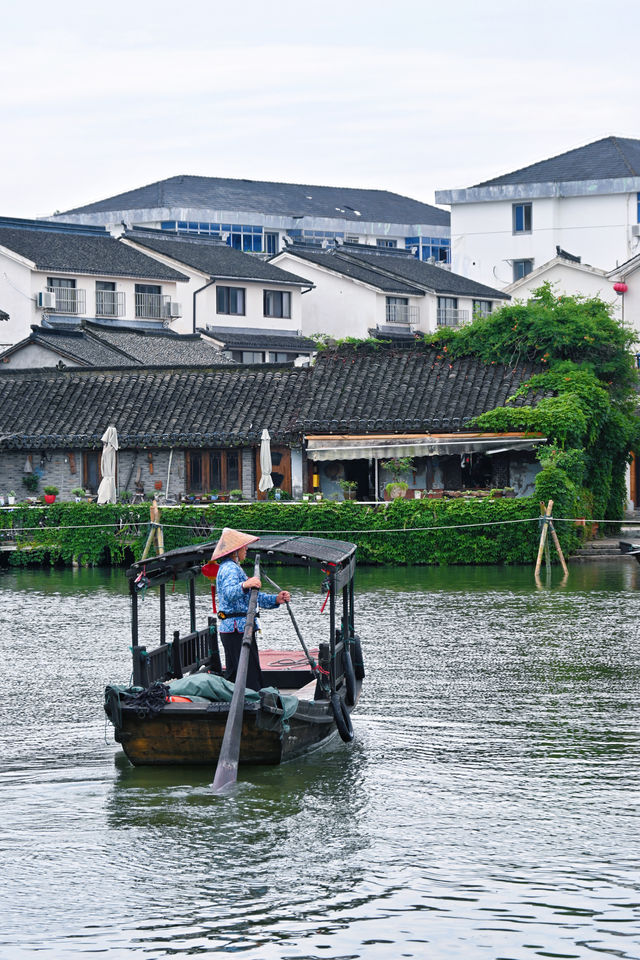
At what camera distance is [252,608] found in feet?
47.3

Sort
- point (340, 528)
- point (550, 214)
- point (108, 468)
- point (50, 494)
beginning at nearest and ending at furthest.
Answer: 1. point (340, 528)
2. point (108, 468)
3. point (50, 494)
4. point (550, 214)

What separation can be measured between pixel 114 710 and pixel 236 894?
10.9 ft

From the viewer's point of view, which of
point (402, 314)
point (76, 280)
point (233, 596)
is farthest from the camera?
point (402, 314)

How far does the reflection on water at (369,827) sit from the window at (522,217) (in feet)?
187

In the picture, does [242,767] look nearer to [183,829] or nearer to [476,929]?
[183,829]

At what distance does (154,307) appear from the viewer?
63.3 meters

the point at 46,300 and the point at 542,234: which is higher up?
the point at 542,234

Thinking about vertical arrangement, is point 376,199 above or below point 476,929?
above

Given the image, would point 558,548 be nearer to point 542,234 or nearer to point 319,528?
point 319,528

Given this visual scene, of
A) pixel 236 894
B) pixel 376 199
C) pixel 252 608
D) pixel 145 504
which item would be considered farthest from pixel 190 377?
pixel 376 199

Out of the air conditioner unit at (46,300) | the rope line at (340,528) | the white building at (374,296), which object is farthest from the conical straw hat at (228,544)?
the white building at (374,296)

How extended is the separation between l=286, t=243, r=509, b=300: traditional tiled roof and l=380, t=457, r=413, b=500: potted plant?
27927 millimetres

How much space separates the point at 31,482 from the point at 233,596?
29.6 metres

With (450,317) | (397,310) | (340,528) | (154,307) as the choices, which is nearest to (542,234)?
(450,317)
